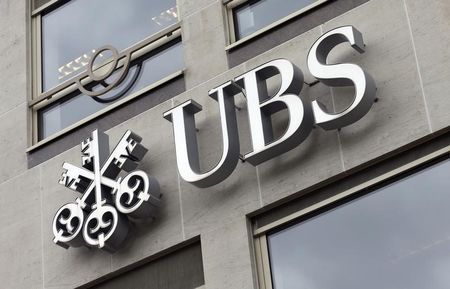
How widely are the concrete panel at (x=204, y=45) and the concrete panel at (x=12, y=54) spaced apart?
10.0 feet

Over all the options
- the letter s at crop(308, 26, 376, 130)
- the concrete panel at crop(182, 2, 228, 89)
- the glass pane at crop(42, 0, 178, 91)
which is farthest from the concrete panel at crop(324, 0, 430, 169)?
the glass pane at crop(42, 0, 178, 91)

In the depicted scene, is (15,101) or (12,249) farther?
(15,101)

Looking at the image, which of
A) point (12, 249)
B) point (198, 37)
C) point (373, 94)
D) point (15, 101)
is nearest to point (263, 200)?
point (373, 94)

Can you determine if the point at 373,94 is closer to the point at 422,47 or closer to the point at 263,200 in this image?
the point at 422,47

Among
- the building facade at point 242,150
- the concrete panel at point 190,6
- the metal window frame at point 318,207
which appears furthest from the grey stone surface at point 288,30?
the metal window frame at point 318,207

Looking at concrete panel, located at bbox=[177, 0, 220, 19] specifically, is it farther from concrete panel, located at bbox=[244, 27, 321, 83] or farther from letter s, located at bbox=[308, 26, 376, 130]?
letter s, located at bbox=[308, 26, 376, 130]

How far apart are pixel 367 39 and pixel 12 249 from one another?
18.8 ft

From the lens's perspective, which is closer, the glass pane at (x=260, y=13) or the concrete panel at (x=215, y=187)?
the concrete panel at (x=215, y=187)

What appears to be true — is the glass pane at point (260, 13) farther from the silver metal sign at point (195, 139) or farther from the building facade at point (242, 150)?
the silver metal sign at point (195, 139)

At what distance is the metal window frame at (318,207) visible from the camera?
1306cm

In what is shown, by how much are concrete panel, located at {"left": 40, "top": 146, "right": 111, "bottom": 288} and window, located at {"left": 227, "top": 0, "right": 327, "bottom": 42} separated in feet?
8.89

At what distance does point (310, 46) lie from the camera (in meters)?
14.4

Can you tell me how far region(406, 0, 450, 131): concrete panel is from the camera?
1292 centimetres

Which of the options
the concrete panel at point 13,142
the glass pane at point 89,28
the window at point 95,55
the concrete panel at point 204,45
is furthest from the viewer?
the concrete panel at point 13,142
